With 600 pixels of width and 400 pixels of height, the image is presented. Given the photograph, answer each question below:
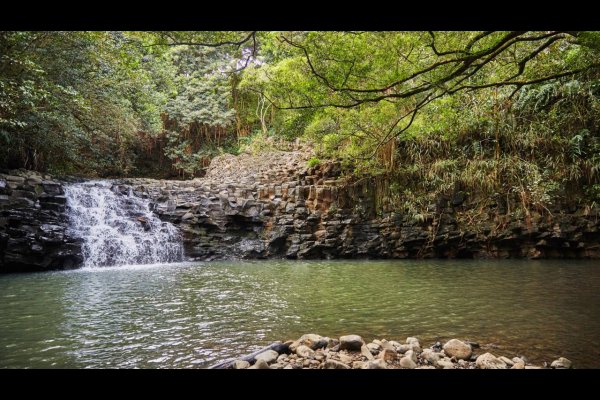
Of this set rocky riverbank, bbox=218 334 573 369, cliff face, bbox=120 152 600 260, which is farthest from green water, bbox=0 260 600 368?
cliff face, bbox=120 152 600 260

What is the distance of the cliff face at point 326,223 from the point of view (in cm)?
1148

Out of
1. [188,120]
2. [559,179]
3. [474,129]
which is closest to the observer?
[559,179]

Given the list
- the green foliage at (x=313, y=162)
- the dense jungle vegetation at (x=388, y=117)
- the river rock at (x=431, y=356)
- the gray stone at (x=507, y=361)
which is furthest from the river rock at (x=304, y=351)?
the green foliage at (x=313, y=162)

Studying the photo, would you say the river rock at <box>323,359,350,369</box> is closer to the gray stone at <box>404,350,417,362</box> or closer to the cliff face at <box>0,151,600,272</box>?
the gray stone at <box>404,350,417,362</box>

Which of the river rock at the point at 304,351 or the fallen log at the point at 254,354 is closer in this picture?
the fallen log at the point at 254,354

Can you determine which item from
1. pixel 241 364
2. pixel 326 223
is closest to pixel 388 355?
pixel 241 364

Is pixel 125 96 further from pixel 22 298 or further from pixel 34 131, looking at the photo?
pixel 22 298

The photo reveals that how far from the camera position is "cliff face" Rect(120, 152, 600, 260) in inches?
474

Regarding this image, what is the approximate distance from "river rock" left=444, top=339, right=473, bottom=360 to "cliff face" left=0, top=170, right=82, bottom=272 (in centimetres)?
1027

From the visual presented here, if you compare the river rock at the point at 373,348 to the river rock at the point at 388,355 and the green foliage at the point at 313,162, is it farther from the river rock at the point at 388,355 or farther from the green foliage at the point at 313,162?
the green foliage at the point at 313,162

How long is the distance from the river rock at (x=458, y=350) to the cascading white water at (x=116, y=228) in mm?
10052
